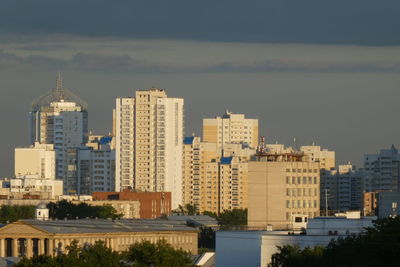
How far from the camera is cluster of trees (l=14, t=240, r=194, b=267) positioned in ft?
372

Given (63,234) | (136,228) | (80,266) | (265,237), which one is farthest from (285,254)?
(136,228)

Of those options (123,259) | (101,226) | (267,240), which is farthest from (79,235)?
(267,240)

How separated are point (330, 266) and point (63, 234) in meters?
80.5

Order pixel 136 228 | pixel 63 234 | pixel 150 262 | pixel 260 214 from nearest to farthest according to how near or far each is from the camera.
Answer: pixel 150 262 < pixel 260 214 < pixel 63 234 < pixel 136 228

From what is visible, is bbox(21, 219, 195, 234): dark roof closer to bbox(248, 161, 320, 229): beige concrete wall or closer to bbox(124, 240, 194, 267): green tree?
bbox(248, 161, 320, 229): beige concrete wall

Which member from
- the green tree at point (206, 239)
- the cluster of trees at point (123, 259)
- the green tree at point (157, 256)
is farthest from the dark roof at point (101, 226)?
the green tree at point (157, 256)

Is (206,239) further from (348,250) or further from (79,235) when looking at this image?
(348,250)

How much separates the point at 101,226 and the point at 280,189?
85.6 ft

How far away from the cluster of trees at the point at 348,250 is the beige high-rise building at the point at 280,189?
55.2 m

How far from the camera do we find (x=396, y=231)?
95.6 metres

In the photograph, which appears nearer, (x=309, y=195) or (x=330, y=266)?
(x=330, y=266)

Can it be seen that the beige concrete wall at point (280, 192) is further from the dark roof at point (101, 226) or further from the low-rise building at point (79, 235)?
the dark roof at point (101, 226)

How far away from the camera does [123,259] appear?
409 feet

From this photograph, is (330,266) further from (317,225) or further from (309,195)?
(309,195)
